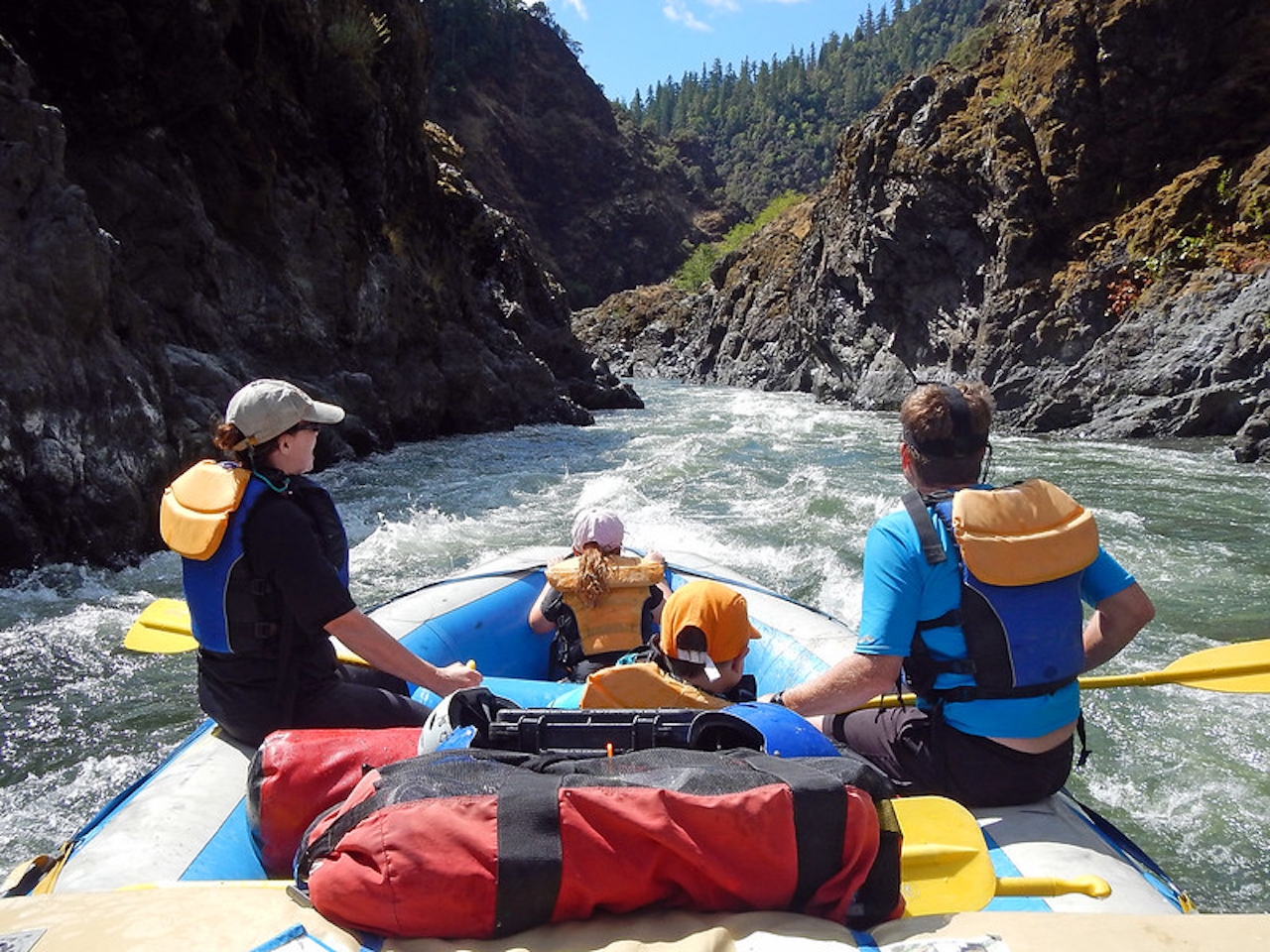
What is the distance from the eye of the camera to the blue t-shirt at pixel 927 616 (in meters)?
2.01

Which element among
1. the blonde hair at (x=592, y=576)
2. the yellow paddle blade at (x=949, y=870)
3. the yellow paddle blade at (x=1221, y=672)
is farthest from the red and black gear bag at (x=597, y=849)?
the blonde hair at (x=592, y=576)

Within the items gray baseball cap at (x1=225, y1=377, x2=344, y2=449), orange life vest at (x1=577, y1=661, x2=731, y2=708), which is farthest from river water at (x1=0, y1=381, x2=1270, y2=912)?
orange life vest at (x1=577, y1=661, x2=731, y2=708)

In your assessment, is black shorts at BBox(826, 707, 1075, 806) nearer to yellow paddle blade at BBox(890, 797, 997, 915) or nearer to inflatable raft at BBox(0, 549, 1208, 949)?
inflatable raft at BBox(0, 549, 1208, 949)

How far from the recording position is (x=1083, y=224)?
46.8 ft

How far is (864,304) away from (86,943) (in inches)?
831

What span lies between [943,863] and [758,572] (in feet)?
16.2

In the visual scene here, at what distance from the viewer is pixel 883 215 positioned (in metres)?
19.1

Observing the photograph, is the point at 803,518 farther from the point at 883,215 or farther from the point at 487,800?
the point at 883,215

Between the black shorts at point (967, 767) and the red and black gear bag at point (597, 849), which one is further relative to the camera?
the black shorts at point (967, 767)

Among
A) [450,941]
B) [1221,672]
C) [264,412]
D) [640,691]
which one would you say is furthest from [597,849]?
[1221,672]

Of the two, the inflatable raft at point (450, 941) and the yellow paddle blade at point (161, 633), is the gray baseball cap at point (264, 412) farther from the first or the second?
the yellow paddle blade at point (161, 633)

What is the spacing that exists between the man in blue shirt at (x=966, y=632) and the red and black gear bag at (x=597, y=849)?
2.34 feet

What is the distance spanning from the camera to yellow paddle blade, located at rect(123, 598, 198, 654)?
126 inches

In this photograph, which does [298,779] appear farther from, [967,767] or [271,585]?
[967,767]
